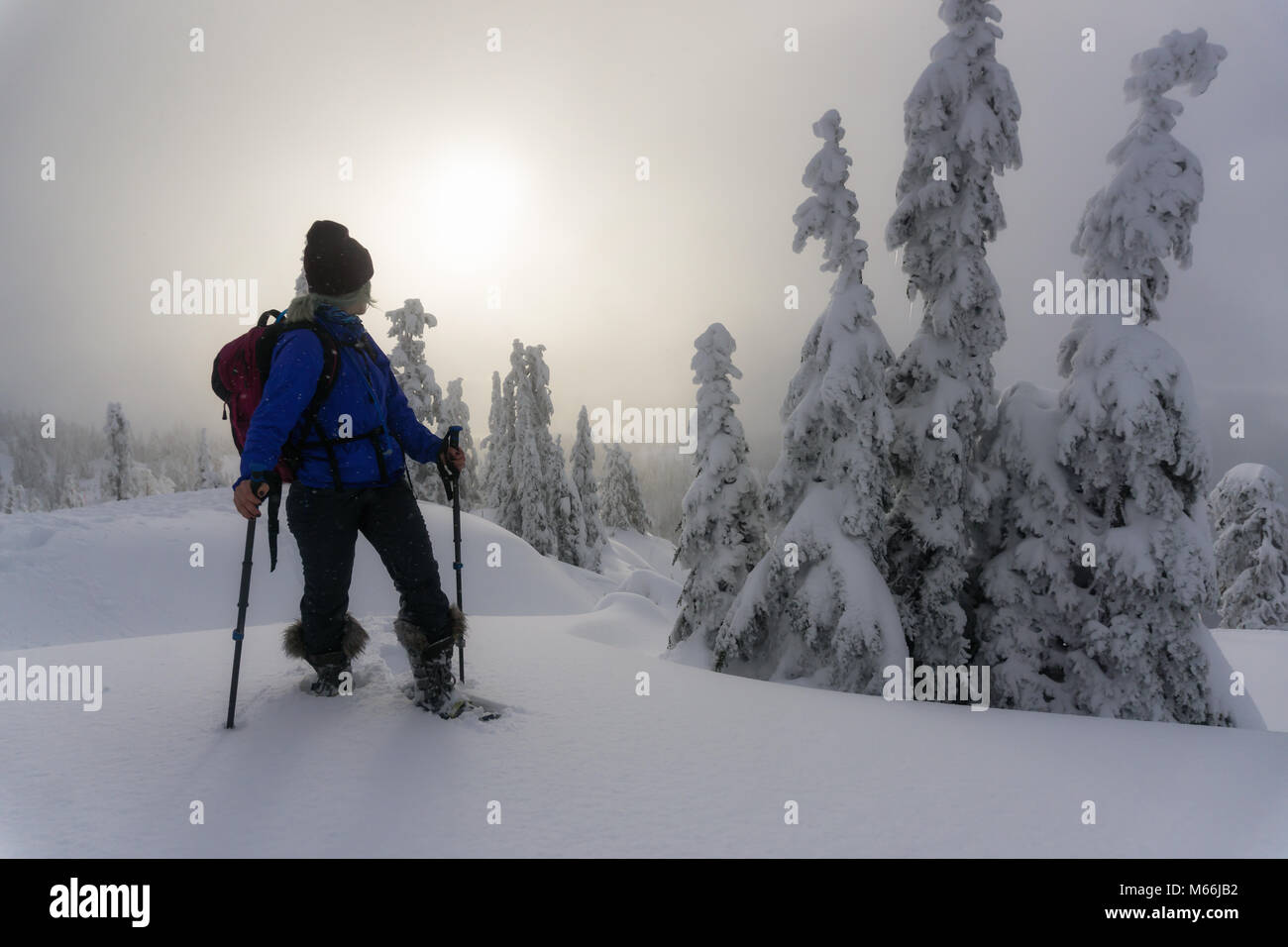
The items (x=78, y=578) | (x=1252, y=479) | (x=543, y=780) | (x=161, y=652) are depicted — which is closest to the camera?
(x=543, y=780)

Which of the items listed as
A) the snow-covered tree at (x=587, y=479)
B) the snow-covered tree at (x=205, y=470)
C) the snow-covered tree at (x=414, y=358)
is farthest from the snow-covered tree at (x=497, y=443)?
the snow-covered tree at (x=205, y=470)

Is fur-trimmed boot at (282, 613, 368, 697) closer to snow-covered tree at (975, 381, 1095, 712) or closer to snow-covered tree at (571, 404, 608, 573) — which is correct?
snow-covered tree at (975, 381, 1095, 712)

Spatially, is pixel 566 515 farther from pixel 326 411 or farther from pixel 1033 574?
pixel 326 411

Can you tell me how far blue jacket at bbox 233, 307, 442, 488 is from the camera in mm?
3514

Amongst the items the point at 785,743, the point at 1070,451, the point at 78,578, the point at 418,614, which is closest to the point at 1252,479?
the point at 1070,451

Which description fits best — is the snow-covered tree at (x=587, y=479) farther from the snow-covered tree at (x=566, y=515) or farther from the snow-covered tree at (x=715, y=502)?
the snow-covered tree at (x=715, y=502)

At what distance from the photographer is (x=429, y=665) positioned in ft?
13.2

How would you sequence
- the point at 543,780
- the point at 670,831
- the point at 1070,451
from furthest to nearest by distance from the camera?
the point at 1070,451 < the point at 543,780 < the point at 670,831

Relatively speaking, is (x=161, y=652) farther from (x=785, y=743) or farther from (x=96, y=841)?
(x=785, y=743)

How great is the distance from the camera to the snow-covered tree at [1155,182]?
9.99 meters

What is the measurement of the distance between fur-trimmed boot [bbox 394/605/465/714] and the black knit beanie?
2296 mm

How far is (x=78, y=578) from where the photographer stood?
15.2 m

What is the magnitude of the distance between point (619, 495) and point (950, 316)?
183 feet
